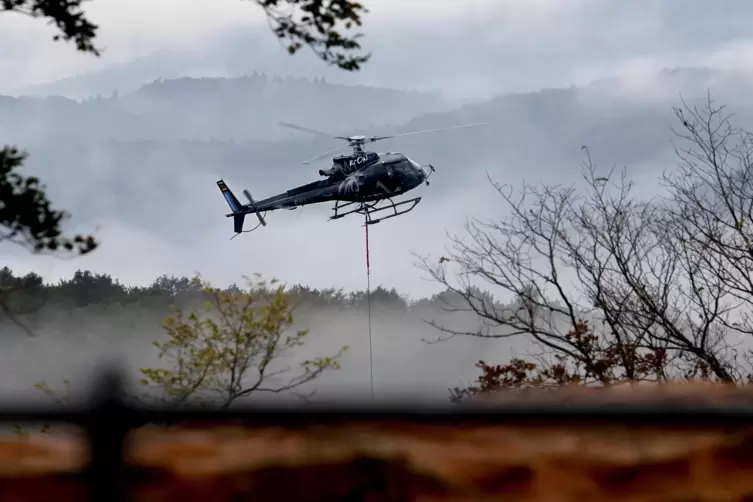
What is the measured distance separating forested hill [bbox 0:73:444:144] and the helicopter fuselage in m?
0.18

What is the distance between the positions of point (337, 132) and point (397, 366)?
0.75 metres

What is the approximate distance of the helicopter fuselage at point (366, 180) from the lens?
7.65 feet

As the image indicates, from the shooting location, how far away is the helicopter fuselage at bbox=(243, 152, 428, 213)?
7.65ft

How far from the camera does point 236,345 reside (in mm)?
1945

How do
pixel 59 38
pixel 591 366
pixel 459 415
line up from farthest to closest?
pixel 591 366 < pixel 59 38 < pixel 459 415

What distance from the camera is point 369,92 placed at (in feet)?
6.93

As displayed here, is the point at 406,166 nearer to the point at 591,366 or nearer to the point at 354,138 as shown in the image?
the point at 354,138

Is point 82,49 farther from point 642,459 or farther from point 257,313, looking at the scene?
point 642,459

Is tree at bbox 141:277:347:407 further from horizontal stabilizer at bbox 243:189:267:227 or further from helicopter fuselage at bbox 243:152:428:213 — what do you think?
helicopter fuselage at bbox 243:152:428:213

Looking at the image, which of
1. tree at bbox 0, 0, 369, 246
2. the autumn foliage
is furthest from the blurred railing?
the autumn foliage

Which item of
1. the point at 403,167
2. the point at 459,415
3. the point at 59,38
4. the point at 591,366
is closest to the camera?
the point at 459,415

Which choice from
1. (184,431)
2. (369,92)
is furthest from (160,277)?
(184,431)

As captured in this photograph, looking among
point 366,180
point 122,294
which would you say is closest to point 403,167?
point 366,180

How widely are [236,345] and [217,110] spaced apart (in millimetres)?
675
